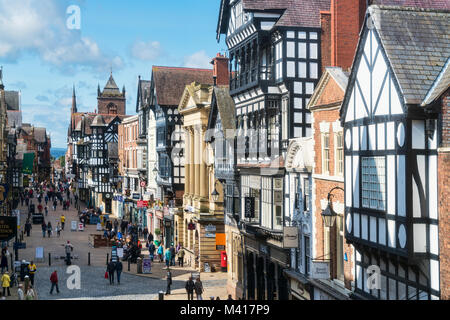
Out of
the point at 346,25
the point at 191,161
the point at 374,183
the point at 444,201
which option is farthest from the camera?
the point at 191,161

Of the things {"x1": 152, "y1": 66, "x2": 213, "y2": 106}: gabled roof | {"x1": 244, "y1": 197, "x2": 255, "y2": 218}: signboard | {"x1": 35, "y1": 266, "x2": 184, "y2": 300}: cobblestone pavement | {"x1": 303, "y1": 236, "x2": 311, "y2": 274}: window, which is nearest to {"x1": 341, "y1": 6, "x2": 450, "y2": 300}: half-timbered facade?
{"x1": 303, "y1": 236, "x2": 311, "y2": 274}: window

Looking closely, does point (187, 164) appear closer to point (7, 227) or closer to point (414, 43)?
point (7, 227)

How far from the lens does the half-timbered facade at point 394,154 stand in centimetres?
1452

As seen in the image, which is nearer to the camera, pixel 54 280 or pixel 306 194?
pixel 306 194

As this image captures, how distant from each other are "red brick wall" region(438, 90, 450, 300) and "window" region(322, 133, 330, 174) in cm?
775

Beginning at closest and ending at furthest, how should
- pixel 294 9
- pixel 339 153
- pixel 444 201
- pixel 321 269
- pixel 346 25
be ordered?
pixel 444 201, pixel 339 153, pixel 321 269, pixel 346 25, pixel 294 9

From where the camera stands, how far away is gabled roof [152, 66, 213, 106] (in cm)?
5125

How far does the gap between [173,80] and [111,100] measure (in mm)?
74031

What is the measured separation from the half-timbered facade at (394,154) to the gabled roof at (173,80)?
33844 mm

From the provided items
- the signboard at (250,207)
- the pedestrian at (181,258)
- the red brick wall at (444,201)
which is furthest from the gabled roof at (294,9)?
the pedestrian at (181,258)

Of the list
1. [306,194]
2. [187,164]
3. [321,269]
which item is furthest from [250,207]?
[187,164]

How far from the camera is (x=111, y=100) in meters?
124

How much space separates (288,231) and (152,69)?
1210 inches

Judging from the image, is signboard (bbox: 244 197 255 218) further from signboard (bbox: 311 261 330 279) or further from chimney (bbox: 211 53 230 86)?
chimney (bbox: 211 53 230 86)
